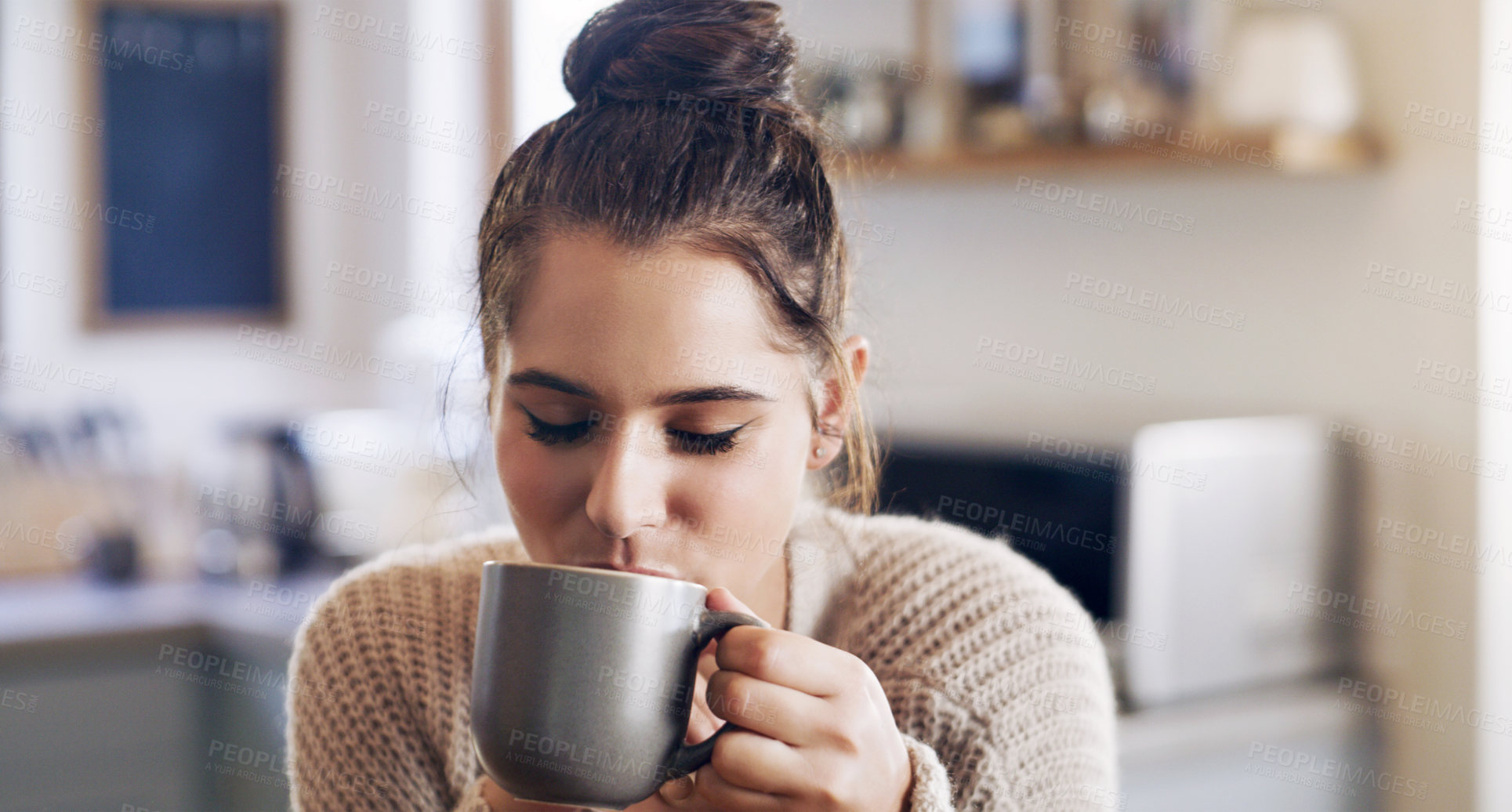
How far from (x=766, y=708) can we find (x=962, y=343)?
1.72 metres

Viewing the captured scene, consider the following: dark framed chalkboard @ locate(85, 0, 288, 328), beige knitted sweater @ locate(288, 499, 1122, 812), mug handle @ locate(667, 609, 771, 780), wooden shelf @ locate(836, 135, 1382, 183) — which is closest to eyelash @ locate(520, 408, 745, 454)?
mug handle @ locate(667, 609, 771, 780)

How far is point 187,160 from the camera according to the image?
2834mm

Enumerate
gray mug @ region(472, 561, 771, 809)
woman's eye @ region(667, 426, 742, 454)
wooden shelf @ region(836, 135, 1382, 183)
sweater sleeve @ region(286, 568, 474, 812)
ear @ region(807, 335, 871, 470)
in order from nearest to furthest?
gray mug @ region(472, 561, 771, 809)
woman's eye @ region(667, 426, 742, 454)
ear @ region(807, 335, 871, 470)
sweater sleeve @ region(286, 568, 474, 812)
wooden shelf @ region(836, 135, 1382, 183)

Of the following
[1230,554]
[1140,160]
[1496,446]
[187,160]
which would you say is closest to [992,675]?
[1230,554]

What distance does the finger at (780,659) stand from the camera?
1.93 ft

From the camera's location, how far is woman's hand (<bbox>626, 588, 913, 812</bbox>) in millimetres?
588

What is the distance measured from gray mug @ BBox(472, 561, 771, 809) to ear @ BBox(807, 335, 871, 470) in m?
0.22

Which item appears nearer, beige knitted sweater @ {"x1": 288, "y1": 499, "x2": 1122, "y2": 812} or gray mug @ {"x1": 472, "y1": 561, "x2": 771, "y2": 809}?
gray mug @ {"x1": 472, "y1": 561, "x2": 771, "y2": 809}

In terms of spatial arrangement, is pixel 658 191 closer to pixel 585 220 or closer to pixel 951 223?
pixel 585 220

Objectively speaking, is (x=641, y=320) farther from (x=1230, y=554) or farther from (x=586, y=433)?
(x=1230, y=554)

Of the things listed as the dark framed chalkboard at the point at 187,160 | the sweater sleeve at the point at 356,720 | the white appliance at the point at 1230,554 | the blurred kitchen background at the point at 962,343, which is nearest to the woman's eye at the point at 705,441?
the blurred kitchen background at the point at 962,343

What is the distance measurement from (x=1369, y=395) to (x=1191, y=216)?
387 mm

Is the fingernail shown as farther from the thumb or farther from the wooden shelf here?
the wooden shelf

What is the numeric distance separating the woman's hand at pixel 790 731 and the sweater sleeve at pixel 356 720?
1.25 feet
